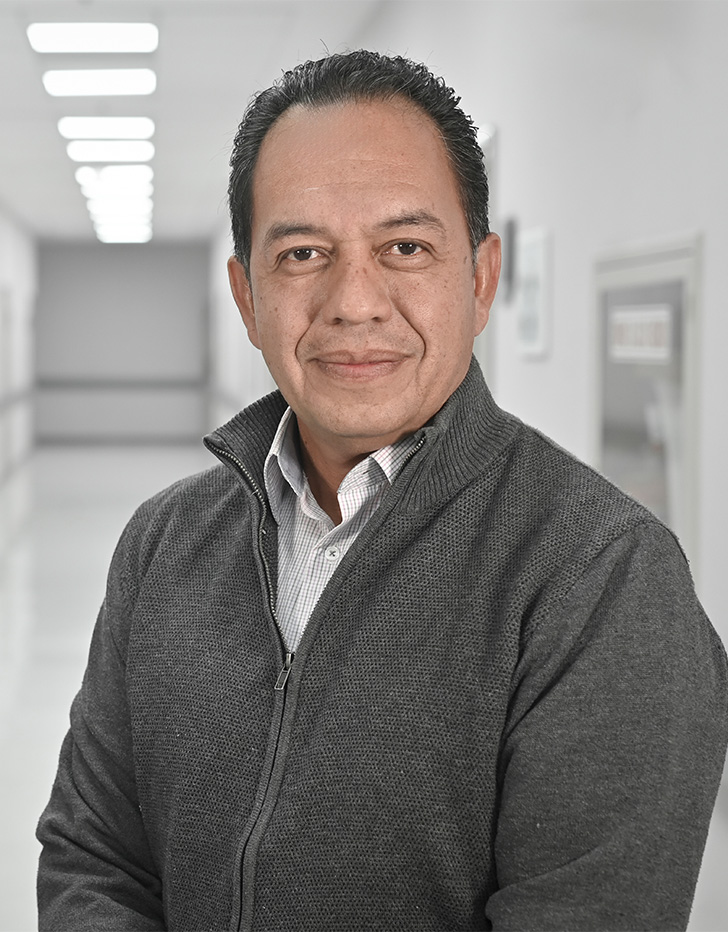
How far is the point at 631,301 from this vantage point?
13.1 ft

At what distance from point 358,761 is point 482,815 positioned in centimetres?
15

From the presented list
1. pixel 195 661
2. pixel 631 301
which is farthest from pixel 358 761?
pixel 631 301

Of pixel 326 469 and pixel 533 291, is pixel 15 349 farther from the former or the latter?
pixel 326 469

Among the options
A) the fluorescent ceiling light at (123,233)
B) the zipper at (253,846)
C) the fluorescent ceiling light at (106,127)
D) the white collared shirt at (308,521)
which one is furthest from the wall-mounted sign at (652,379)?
the fluorescent ceiling light at (123,233)

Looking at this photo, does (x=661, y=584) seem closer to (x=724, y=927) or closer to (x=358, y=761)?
(x=358, y=761)

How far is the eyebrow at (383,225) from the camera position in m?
1.38

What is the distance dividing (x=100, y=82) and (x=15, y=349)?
507 inches

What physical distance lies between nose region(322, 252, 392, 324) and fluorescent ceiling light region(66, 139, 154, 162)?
10.2m

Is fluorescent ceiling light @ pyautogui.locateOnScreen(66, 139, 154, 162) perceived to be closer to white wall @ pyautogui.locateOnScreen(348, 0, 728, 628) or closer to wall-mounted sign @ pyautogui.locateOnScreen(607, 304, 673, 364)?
white wall @ pyautogui.locateOnScreen(348, 0, 728, 628)

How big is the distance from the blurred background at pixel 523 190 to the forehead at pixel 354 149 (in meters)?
0.25

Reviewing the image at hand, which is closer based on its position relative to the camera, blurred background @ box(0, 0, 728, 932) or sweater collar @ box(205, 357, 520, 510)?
sweater collar @ box(205, 357, 520, 510)

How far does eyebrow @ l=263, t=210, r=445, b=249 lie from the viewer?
1.38 meters

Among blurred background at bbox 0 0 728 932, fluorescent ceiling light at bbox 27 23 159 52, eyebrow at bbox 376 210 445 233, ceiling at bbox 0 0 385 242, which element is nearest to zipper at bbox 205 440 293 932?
eyebrow at bbox 376 210 445 233

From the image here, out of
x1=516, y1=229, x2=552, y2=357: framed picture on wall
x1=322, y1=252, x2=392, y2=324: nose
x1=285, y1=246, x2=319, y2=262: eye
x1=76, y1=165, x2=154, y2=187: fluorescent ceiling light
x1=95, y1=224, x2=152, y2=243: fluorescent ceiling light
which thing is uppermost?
x1=95, y1=224, x2=152, y2=243: fluorescent ceiling light
